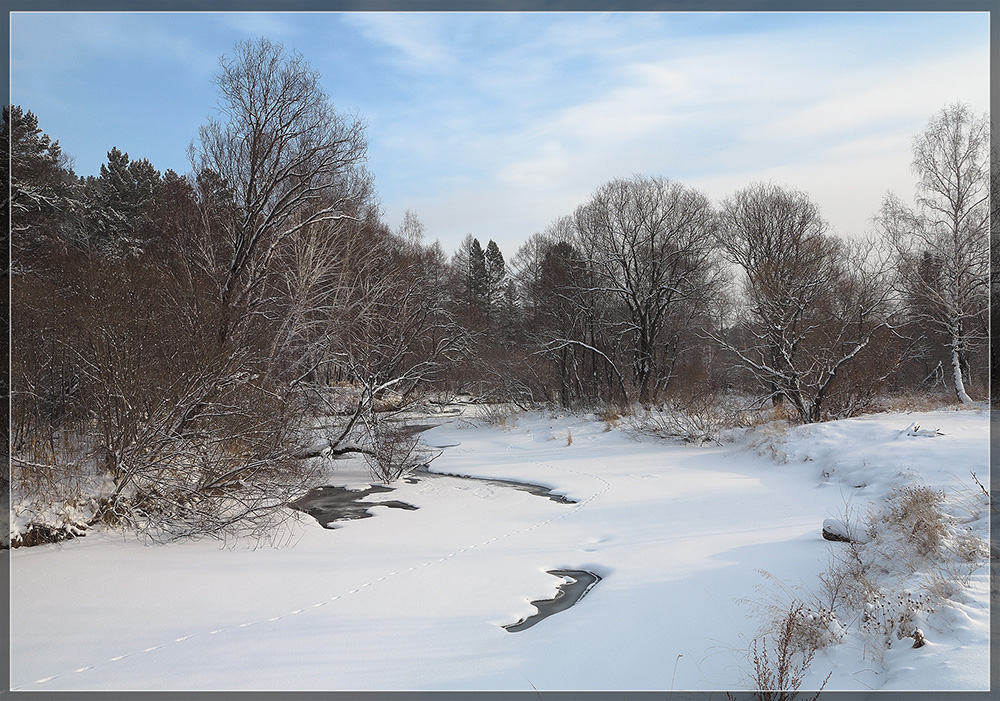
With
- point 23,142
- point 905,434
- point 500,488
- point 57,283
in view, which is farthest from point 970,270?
point 23,142

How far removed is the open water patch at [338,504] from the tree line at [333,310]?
0.71m

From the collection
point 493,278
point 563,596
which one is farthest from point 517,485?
point 493,278

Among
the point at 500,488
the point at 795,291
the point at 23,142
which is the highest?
the point at 23,142

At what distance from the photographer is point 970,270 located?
78.4 feet

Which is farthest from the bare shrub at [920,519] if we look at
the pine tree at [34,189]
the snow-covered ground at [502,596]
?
the pine tree at [34,189]

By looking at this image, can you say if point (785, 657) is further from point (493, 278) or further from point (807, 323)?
point (493, 278)

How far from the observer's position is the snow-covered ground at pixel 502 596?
4.95m

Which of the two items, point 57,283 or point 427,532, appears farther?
point 57,283

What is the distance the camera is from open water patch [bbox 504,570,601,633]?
627 centimetres

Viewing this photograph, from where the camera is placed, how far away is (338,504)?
41.0 feet

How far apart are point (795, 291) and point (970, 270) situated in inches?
394

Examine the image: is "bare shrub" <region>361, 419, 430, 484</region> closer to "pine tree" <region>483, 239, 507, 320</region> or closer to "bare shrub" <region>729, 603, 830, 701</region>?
"bare shrub" <region>729, 603, 830, 701</region>

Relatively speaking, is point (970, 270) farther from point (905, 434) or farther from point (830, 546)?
point (830, 546)

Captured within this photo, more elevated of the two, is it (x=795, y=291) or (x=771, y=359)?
(x=795, y=291)
